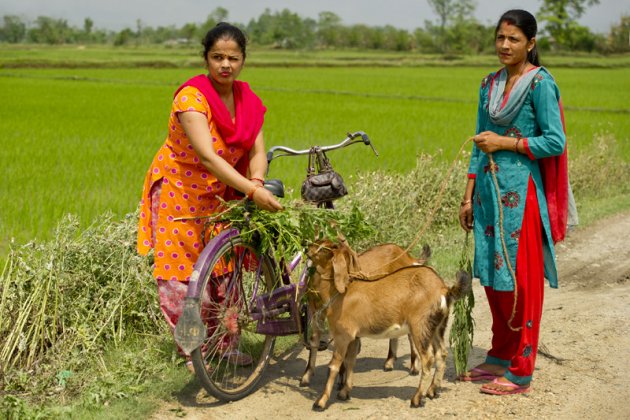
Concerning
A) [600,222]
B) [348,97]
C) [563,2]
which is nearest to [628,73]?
[348,97]

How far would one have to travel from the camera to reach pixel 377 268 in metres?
3.93

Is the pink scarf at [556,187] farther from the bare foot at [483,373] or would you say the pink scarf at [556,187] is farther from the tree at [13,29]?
the tree at [13,29]

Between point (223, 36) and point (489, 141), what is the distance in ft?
4.53

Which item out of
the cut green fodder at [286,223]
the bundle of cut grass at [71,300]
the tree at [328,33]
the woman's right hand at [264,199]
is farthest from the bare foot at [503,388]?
the tree at [328,33]

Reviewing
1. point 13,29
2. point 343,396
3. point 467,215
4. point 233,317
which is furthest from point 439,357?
point 13,29

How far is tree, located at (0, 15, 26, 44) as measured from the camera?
120600 mm

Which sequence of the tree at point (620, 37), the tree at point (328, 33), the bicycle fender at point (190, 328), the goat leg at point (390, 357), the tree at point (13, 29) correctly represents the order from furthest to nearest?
the tree at point (13, 29)
the tree at point (328, 33)
the tree at point (620, 37)
the goat leg at point (390, 357)
the bicycle fender at point (190, 328)

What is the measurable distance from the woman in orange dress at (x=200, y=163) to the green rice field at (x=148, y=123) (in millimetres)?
3020

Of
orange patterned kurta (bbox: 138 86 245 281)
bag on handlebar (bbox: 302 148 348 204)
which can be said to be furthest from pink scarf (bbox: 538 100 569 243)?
orange patterned kurta (bbox: 138 86 245 281)

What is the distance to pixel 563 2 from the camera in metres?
76.5

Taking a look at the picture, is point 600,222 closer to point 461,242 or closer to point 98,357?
point 461,242

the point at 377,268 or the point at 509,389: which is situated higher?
the point at 377,268

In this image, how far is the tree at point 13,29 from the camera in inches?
4748

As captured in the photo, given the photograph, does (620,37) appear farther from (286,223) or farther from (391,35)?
(286,223)
